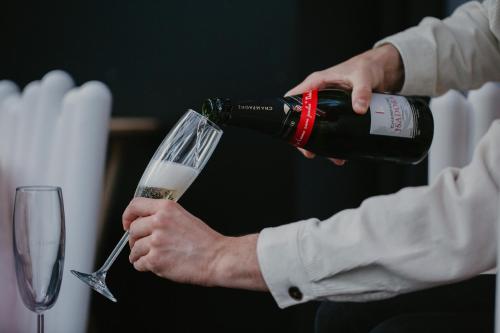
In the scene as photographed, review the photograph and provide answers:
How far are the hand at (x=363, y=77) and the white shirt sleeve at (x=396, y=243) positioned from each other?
0.16m

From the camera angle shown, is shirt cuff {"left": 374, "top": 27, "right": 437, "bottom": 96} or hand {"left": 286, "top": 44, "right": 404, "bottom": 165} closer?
hand {"left": 286, "top": 44, "right": 404, "bottom": 165}

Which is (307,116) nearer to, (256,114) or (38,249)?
(256,114)

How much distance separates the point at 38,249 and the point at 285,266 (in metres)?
0.27

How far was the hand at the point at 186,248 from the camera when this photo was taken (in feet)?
2.36

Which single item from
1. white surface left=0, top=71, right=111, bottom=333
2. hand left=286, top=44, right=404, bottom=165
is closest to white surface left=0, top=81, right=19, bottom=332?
white surface left=0, top=71, right=111, bottom=333

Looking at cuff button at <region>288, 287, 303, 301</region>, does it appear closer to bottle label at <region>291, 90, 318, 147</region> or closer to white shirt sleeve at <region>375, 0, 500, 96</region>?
bottle label at <region>291, 90, 318, 147</region>

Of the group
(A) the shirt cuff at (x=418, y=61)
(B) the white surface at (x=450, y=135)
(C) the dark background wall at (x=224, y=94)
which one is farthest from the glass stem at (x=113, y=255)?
(C) the dark background wall at (x=224, y=94)

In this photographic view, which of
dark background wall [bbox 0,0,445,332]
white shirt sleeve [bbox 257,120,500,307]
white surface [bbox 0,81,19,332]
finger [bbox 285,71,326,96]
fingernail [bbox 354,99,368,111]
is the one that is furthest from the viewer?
dark background wall [bbox 0,0,445,332]

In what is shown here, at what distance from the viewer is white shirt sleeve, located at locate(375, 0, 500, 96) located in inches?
38.9

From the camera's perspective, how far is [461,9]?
1087 mm

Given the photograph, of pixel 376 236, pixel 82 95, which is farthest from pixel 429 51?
pixel 82 95

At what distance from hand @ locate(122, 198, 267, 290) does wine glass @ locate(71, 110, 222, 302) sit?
0.02 metres

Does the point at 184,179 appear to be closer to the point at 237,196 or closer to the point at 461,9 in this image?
the point at 461,9

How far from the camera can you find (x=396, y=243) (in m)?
0.68
